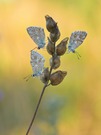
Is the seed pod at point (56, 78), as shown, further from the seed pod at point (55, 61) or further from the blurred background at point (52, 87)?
the blurred background at point (52, 87)

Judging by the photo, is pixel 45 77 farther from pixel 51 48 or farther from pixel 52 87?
pixel 52 87

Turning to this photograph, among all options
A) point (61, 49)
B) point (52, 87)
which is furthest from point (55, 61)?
point (52, 87)

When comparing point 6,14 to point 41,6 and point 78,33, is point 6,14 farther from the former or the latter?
point 78,33

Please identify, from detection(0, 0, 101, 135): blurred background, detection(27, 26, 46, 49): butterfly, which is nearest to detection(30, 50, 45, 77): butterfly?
detection(27, 26, 46, 49): butterfly

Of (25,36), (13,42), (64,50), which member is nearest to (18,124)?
(13,42)

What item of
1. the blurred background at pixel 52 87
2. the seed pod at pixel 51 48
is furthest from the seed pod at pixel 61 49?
the blurred background at pixel 52 87

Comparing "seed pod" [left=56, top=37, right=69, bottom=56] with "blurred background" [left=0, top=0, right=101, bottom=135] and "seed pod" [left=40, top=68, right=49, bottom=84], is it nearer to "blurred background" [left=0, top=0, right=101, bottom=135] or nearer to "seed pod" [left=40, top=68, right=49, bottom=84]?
"seed pod" [left=40, top=68, right=49, bottom=84]

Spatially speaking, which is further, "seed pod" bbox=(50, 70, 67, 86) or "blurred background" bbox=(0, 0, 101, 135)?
"blurred background" bbox=(0, 0, 101, 135)

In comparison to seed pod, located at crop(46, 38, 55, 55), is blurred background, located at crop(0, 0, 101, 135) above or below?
below

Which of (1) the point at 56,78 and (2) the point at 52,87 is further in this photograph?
(2) the point at 52,87
